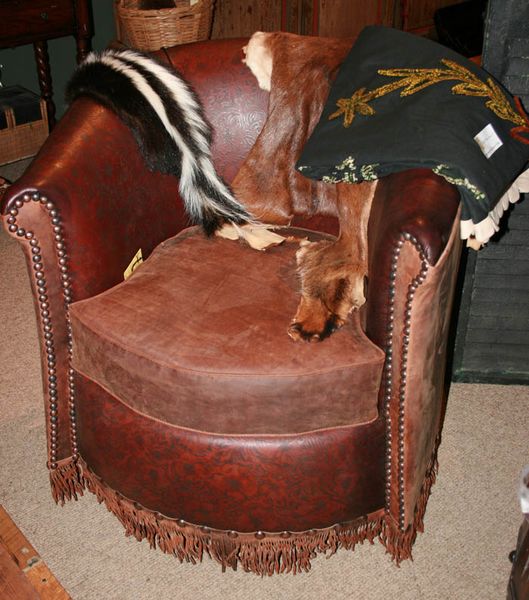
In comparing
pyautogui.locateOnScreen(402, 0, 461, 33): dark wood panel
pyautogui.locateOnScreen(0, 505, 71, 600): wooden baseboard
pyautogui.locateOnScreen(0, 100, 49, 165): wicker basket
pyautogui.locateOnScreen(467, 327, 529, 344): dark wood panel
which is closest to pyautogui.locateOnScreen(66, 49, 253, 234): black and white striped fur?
pyautogui.locateOnScreen(467, 327, 529, 344): dark wood panel

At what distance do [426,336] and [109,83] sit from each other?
88cm

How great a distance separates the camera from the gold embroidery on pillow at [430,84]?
1401 mm

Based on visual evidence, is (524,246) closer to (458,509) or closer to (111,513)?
(458,509)

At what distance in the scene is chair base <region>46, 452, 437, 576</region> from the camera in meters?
1.43

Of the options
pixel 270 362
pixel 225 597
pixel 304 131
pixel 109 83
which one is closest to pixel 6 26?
pixel 109 83

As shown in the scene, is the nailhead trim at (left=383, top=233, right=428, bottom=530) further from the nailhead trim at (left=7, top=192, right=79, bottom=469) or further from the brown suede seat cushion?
the nailhead trim at (left=7, top=192, right=79, bottom=469)

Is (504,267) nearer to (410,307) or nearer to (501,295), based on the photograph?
(501,295)

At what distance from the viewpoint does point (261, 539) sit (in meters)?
1.42

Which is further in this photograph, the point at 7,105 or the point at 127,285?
the point at 7,105

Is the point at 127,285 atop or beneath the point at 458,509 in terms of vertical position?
atop

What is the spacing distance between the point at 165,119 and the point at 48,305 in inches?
18.9

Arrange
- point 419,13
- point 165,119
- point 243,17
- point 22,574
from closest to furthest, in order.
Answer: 1. point 22,574
2. point 165,119
3. point 243,17
4. point 419,13

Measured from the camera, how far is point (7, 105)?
3027mm

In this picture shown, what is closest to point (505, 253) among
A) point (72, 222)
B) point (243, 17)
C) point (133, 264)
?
point (133, 264)
